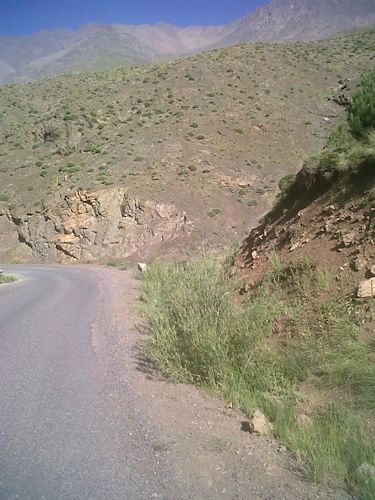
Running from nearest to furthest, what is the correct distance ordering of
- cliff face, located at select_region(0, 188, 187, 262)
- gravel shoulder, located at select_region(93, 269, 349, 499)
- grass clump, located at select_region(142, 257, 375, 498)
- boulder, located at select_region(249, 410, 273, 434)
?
gravel shoulder, located at select_region(93, 269, 349, 499), grass clump, located at select_region(142, 257, 375, 498), boulder, located at select_region(249, 410, 273, 434), cliff face, located at select_region(0, 188, 187, 262)

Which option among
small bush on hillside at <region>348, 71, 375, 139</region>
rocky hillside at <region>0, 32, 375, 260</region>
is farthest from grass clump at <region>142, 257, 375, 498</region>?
rocky hillside at <region>0, 32, 375, 260</region>

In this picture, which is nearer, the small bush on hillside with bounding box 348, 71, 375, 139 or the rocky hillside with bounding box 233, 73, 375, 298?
the rocky hillside with bounding box 233, 73, 375, 298

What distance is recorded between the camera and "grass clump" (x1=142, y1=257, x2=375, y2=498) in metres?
3.54

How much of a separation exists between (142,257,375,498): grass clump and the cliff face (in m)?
23.2

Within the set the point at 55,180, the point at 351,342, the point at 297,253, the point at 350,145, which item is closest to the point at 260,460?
the point at 351,342

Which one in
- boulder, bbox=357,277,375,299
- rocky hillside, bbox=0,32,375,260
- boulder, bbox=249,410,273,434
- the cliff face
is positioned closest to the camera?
boulder, bbox=249,410,273,434

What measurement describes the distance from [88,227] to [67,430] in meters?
28.7

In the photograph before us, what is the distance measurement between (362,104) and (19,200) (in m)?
32.8

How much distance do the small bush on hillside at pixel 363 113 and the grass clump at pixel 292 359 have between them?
404 cm

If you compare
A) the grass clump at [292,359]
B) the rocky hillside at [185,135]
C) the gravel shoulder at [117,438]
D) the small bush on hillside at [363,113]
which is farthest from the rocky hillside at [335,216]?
the rocky hillside at [185,135]

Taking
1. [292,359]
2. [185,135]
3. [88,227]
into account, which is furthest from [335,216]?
[185,135]

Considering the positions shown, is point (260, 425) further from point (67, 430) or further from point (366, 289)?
point (366, 289)

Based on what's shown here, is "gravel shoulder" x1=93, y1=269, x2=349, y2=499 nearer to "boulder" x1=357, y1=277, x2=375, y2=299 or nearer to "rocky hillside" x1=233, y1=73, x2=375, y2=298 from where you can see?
"boulder" x1=357, y1=277, x2=375, y2=299

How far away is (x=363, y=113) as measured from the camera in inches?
352
